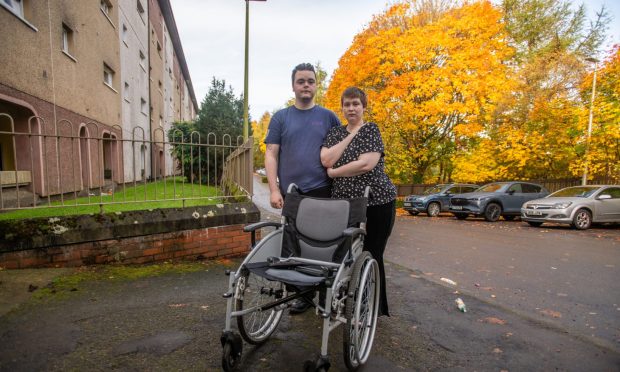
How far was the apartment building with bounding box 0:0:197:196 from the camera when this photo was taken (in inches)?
242

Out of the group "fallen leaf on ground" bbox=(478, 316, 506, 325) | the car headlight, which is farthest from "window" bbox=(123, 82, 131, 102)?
the car headlight

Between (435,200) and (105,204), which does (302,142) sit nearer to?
(105,204)

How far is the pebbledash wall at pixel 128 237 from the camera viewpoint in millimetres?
3709

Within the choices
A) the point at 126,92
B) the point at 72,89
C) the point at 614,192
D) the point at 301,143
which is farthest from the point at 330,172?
the point at 126,92

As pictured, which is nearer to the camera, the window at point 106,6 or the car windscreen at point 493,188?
the window at point 106,6

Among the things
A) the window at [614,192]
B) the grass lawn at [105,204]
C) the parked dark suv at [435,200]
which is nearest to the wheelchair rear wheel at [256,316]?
the grass lawn at [105,204]

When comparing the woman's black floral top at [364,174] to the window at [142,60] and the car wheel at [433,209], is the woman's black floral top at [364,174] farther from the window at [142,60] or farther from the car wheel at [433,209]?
the window at [142,60]

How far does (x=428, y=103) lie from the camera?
14234mm

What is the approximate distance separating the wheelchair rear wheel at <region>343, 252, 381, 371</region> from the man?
0.67 metres

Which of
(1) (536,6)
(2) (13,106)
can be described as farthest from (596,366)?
(1) (536,6)

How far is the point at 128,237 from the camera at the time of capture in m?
4.21

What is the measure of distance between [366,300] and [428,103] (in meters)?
13.3

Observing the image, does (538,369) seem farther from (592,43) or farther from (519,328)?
(592,43)

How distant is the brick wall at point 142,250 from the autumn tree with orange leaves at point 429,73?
11.9 metres
